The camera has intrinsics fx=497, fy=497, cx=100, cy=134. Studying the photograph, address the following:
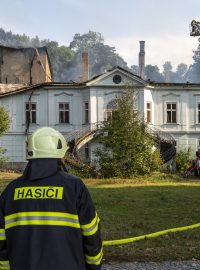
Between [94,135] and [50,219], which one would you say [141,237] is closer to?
[50,219]

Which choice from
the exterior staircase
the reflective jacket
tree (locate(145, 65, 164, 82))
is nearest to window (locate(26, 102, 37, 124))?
the exterior staircase

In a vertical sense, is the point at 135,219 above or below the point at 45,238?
below

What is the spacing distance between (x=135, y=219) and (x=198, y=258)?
420 cm

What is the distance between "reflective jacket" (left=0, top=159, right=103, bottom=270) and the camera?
3688 millimetres

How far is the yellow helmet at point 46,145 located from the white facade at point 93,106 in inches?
1280

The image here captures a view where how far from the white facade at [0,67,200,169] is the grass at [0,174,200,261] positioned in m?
17.6

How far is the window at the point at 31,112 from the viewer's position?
123ft

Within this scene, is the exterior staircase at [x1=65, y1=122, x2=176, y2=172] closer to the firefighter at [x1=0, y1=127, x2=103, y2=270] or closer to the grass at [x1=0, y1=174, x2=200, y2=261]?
the grass at [x1=0, y1=174, x2=200, y2=261]

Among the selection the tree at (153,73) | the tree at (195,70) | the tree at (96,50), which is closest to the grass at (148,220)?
the tree at (195,70)

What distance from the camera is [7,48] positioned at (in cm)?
4819

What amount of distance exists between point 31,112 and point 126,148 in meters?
13.0

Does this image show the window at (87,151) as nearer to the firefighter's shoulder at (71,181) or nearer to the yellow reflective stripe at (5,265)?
the yellow reflective stripe at (5,265)

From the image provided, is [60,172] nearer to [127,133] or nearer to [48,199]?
[48,199]

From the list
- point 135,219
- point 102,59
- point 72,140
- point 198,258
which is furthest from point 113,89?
point 102,59
